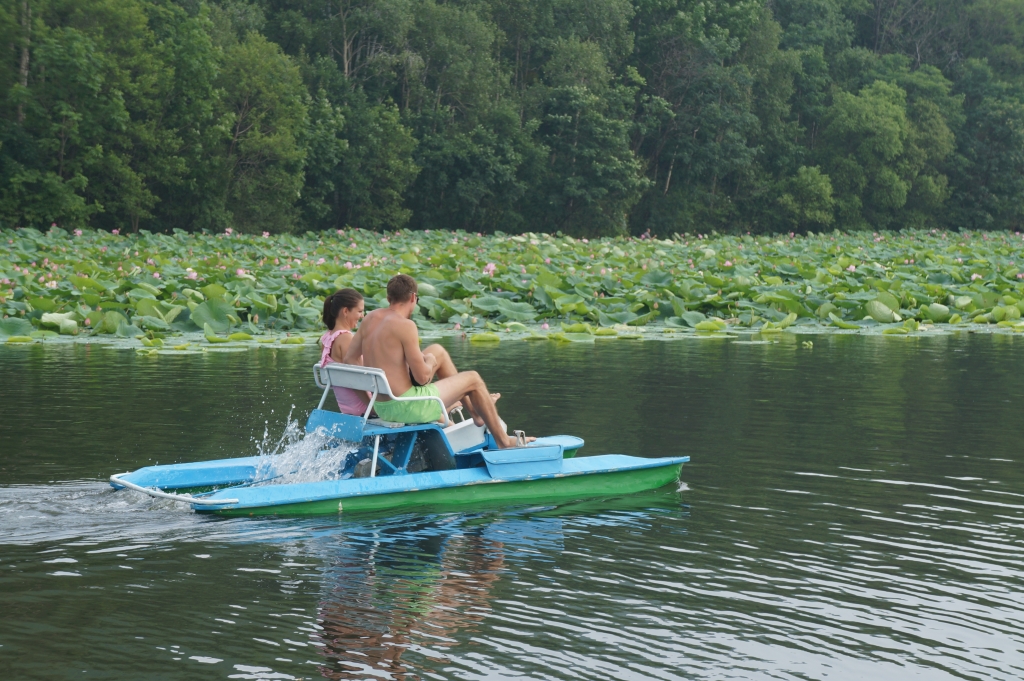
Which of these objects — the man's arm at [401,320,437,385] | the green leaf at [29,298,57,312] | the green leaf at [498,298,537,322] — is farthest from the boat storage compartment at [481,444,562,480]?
the green leaf at [29,298,57,312]

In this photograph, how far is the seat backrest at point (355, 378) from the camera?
6.54m

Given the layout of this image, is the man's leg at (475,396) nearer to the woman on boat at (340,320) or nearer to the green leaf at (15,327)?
the woman on boat at (340,320)

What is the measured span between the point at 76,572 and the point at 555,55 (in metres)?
41.5

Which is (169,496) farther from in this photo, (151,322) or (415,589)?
(151,322)

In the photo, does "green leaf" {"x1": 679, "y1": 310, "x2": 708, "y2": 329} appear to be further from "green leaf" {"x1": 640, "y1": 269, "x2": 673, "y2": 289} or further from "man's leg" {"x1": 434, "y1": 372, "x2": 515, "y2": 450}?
"man's leg" {"x1": 434, "y1": 372, "x2": 515, "y2": 450}

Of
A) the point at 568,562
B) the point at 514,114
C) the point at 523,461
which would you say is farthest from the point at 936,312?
the point at 514,114

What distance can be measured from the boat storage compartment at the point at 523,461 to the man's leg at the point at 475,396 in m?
0.19

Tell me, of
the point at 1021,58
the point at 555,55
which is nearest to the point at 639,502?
the point at 555,55

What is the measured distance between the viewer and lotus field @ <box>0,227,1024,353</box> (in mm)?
15438

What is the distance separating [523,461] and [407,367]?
79 cm

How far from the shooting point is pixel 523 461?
686 centimetres

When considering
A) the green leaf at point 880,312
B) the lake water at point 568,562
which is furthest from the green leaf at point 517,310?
the lake water at point 568,562

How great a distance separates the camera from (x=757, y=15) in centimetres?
5147

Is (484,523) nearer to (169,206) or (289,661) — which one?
(289,661)
